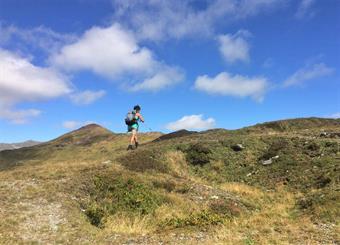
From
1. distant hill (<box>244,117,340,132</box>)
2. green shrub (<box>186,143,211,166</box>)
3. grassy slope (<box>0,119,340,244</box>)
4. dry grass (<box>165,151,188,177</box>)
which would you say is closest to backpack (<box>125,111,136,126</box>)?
grassy slope (<box>0,119,340,244</box>)

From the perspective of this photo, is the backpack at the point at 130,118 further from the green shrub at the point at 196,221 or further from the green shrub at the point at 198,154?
the green shrub at the point at 196,221

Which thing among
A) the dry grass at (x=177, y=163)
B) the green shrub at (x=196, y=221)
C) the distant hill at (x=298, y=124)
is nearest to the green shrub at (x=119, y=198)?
the green shrub at (x=196, y=221)

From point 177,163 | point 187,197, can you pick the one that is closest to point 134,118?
point 177,163

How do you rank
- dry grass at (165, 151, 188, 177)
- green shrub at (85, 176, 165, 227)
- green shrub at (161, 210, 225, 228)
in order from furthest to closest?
dry grass at (165, 151, 188, 177), green shrub at (85, 176, 165, 227), green shrub at (161, 210, 225, 228)

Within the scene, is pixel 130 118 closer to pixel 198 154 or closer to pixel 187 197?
pixel 198 154

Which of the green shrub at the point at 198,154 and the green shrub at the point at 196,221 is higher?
the green shrub at the point at 198,154

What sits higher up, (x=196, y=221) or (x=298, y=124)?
(x=298, y=124)

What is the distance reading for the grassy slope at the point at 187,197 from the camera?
43.3 ft

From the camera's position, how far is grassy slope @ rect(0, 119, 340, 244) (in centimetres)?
1318

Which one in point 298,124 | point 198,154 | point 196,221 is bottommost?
point 196,221

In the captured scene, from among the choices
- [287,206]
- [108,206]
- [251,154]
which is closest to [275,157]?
[251,154]

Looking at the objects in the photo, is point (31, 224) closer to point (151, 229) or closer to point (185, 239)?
point (151, 229)

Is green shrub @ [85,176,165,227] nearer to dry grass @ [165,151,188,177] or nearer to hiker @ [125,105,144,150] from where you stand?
dry grass @ [165,151,188,177]

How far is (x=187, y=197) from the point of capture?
63.2ft
